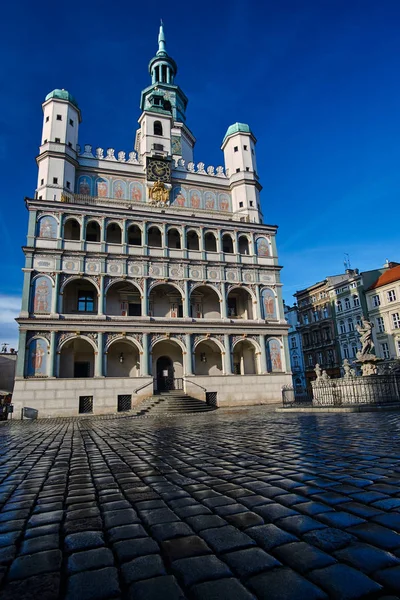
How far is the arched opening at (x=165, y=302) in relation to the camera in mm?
29844

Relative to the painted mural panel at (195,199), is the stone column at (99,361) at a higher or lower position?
lower

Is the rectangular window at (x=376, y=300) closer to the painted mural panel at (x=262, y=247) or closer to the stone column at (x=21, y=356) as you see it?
the painted mural panel at (x=262, y=247)

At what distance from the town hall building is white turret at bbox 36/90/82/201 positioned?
0.11 m

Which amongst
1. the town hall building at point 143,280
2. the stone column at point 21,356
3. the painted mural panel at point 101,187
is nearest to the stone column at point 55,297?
the town hall building at point 143,280

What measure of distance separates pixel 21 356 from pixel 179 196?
1972cm

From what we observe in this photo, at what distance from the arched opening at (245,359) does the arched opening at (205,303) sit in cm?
336

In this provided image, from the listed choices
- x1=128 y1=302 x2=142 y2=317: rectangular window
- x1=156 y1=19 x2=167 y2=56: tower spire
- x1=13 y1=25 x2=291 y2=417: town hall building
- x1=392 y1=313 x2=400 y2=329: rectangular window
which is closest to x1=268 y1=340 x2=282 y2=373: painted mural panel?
x1=13 y1=25 x2=291 y2=417: town hall building

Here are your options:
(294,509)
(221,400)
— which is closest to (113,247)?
(221,400)

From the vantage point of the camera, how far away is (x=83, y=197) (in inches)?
1211

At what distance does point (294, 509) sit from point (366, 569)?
1.09 metres

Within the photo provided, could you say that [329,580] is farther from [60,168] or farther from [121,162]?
[121,162]

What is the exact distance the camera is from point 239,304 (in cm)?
3244

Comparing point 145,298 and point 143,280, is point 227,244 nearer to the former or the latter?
point 143,280

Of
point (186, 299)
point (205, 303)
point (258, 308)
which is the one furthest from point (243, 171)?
point (186, 299)
